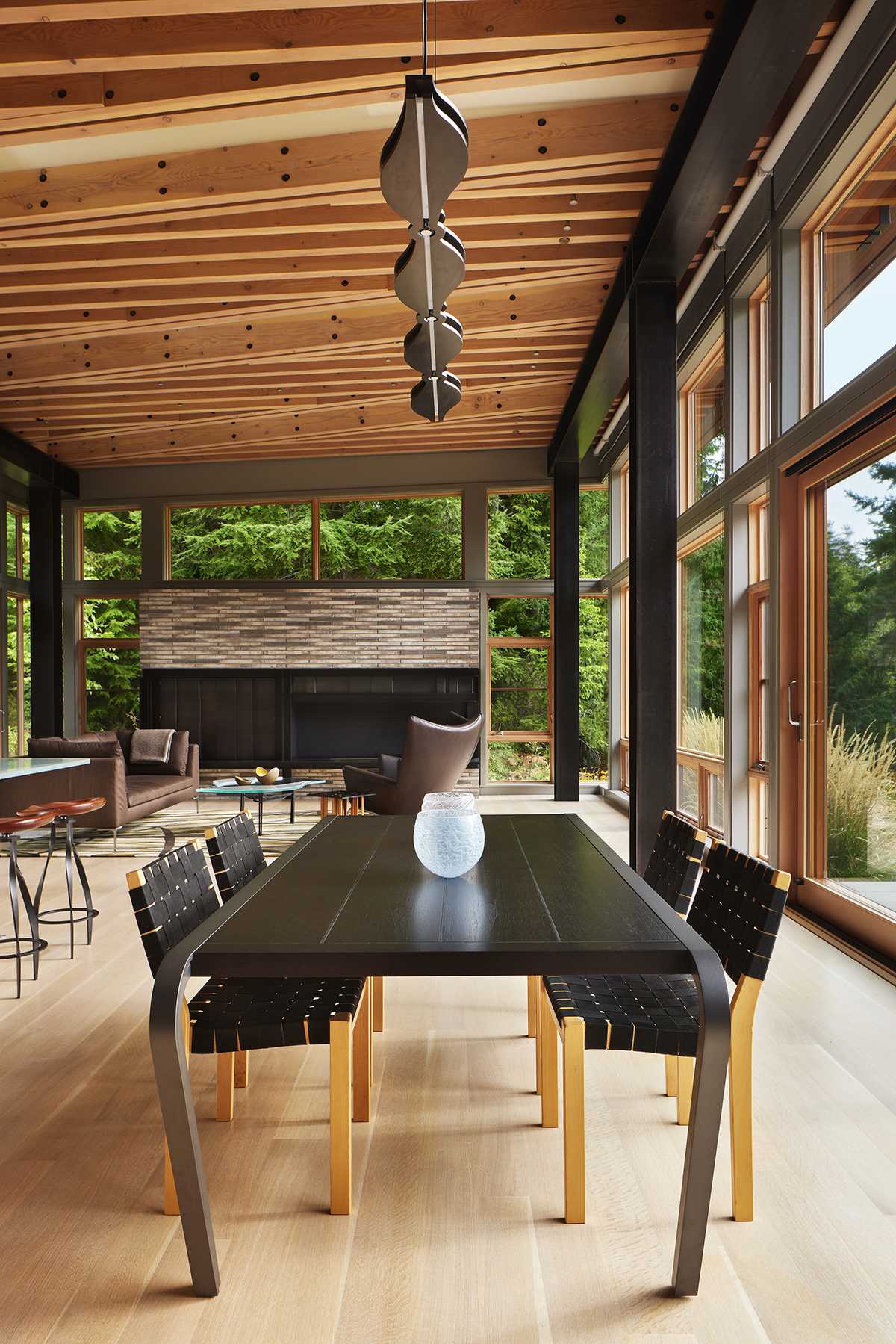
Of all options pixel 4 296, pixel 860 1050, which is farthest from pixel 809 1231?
pixel 4 296

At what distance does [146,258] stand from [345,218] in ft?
4.09

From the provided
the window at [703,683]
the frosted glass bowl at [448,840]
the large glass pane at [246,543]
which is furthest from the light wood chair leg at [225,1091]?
the large glass pane at [246,543]

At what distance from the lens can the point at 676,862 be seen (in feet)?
8.06

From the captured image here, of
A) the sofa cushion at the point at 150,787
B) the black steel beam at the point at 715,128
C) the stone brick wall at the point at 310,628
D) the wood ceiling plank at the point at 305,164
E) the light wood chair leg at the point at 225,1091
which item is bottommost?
the light wood chair leg at the point at 225,1091

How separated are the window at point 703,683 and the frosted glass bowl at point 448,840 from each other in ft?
12.8

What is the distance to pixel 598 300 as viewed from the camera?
586 centimetres

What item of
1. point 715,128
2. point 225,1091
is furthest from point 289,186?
point 225,1091

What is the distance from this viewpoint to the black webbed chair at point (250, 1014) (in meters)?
1.90

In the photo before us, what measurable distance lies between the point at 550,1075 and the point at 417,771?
3802mm

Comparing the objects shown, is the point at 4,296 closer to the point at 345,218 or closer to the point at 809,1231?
the point at 345,218

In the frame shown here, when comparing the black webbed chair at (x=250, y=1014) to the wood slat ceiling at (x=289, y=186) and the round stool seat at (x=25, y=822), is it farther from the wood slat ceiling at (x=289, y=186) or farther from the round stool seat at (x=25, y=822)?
the wood slat ceiling at (x=289, y=186)

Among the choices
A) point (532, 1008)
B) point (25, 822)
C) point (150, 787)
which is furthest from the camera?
point (150, 787)

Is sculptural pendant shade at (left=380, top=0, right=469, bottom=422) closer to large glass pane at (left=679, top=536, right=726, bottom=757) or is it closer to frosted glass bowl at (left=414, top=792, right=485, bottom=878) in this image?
frosted glass bowl at (left=414, top=792, right=485, bottom=878)

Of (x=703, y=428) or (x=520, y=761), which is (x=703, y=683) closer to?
(x=703, y=428)
